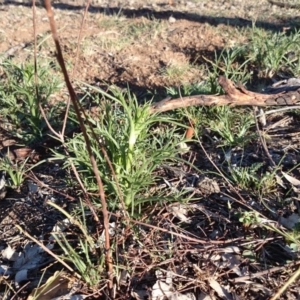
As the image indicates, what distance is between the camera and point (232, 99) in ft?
10.4

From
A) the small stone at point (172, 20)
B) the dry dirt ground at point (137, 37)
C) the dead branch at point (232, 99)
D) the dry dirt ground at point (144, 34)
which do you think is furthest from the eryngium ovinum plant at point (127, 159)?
the small stone at point (172, 20)

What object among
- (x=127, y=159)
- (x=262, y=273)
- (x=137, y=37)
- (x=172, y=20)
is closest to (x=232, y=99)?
(x=127, y=159)

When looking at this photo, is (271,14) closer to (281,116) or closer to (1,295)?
(281,116)

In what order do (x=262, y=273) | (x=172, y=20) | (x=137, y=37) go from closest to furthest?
(x=262, y=273)
(x=137, y=37)
(x=172, y=20)

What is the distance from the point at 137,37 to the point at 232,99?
2353 mm

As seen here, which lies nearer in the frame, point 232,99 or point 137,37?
point 232,99

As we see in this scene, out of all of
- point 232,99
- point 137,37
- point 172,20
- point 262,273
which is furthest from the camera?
point 172,20

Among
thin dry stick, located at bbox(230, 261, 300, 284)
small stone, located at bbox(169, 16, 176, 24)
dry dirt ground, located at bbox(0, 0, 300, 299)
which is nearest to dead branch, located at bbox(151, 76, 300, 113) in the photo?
dry dirt ground, located at bbox(0, 0, 300, 299)

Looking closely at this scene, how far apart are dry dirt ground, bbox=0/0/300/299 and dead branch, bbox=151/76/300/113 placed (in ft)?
0.57

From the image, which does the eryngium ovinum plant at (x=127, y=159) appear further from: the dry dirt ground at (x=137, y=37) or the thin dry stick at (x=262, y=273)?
the thin dry stick at (x=262, y=273)

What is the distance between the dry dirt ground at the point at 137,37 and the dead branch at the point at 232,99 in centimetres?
17

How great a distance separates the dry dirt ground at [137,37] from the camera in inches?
169

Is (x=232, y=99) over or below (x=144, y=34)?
over

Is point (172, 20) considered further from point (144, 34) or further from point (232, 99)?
point (232, 99)
